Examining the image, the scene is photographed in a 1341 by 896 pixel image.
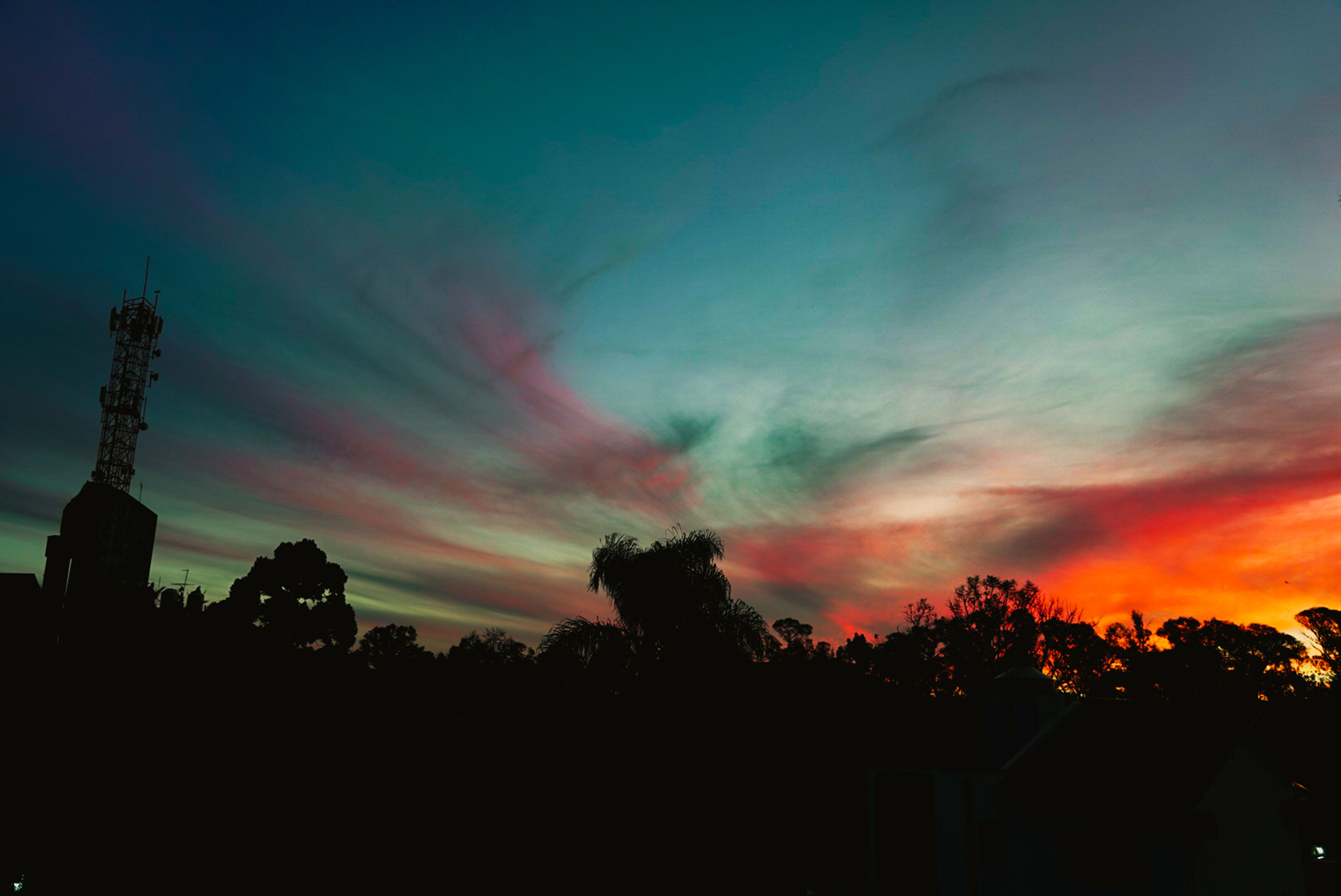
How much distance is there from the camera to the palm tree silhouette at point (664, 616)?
3338cm

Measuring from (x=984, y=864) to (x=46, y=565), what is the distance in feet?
83.7

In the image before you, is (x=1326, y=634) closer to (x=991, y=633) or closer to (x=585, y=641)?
(x=991, y=633)

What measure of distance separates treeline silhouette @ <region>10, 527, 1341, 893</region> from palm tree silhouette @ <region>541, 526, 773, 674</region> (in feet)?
0.30

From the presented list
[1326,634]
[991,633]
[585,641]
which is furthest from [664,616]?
[1326,634]

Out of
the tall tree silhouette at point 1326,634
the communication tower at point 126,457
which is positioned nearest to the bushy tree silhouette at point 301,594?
the communication tower at point 126,457

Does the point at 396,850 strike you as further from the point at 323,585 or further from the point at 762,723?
the point at 323,585

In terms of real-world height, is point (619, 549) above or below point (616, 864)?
above

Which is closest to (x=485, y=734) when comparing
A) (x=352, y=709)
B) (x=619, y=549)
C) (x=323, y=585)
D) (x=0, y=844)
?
(x=352, y=709)

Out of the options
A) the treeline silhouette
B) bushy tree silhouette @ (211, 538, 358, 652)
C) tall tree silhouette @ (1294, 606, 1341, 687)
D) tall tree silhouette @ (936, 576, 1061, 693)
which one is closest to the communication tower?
bushy tree silhouette @ (211, 538, 358, 652)

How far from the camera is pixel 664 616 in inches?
1332

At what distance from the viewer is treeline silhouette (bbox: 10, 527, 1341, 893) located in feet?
76.2

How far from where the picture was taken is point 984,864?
24609 mm

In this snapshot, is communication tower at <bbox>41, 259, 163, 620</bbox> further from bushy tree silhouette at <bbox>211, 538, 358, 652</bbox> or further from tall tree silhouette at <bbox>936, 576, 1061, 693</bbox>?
tall tree silhouette at <bbox>936, 576, 1061, 693</bbox>

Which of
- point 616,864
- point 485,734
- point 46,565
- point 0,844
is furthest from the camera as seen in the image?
point 485,734
